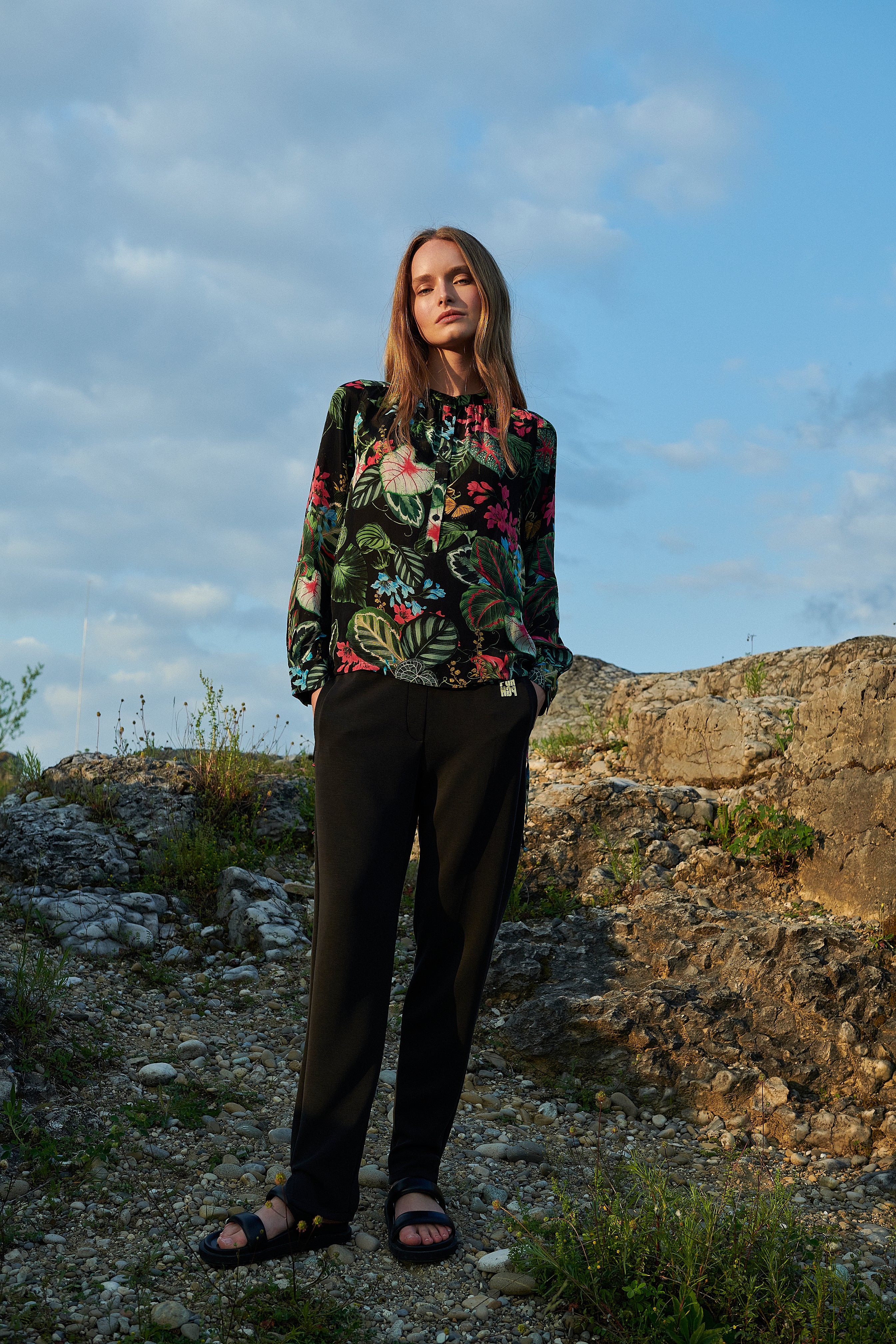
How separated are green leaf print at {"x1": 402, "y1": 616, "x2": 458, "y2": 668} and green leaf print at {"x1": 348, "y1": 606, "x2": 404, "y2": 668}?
0.02m

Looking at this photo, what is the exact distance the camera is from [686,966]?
15.9 ft

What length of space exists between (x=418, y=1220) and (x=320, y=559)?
2020 millimetres

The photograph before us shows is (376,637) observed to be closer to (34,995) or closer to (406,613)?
(406,613)

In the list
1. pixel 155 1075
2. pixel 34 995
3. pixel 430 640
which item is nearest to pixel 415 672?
pixel 430 640

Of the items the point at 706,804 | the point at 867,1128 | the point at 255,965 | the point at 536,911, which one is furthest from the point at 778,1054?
the point at 255,965

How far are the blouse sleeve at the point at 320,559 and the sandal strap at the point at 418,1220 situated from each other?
5.13ft

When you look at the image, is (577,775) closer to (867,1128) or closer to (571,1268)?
(867,1128)

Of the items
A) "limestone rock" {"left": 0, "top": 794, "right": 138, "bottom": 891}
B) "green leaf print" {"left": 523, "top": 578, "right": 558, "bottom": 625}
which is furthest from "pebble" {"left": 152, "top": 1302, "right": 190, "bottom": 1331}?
"limestone rock" {"left": 0, "top": 794, "right": 138, "bottom": 891}

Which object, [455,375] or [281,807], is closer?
[455,375]

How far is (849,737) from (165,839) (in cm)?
395

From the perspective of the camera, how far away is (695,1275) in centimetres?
269

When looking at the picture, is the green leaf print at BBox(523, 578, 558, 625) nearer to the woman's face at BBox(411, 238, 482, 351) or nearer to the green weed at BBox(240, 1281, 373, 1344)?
the woman's face at BBox(411, 238, 482, 351)

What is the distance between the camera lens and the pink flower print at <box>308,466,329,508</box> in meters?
3.23

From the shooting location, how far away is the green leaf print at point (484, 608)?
117 inches
